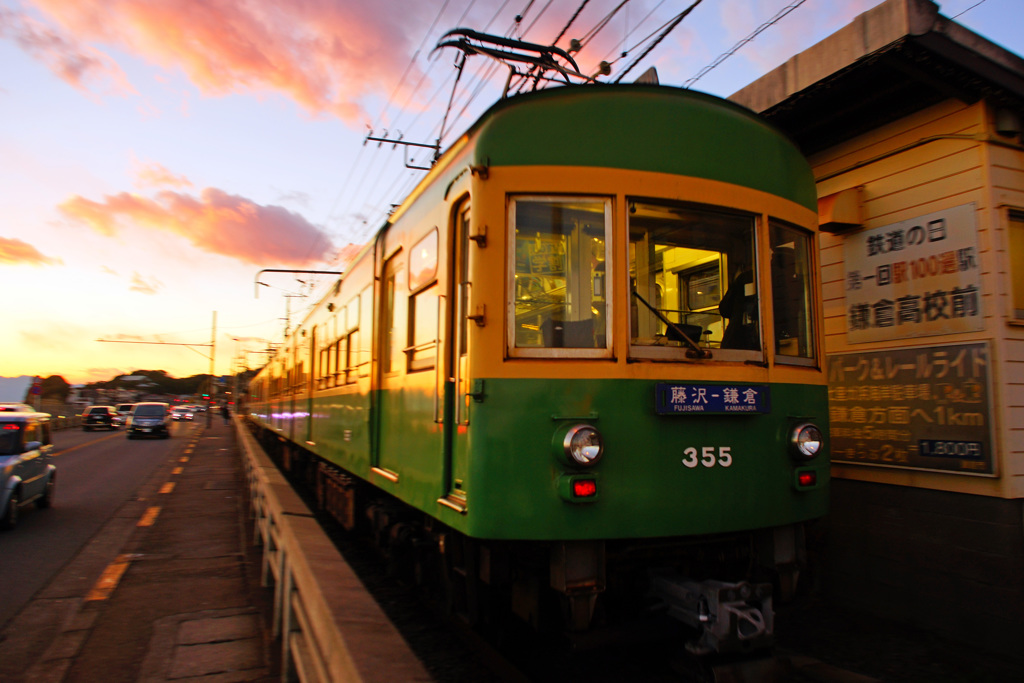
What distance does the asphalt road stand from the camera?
20.4 ft

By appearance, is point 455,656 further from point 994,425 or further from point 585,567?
point 994,425

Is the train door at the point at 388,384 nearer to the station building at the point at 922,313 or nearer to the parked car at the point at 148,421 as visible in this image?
the station building at the point at 922,313

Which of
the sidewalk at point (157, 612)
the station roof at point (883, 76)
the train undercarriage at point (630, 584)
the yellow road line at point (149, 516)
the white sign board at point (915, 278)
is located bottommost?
the sidewalk at point (157, 612)

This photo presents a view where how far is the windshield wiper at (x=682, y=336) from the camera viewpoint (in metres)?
3.48

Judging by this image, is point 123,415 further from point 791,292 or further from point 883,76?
point 791,292

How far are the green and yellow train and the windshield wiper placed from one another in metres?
0.01

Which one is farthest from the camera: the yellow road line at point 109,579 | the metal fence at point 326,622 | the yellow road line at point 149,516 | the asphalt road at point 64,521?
the yellow road line at point 149,516

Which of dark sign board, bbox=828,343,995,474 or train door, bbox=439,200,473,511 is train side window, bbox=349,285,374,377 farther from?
dark sign board, bbox=828,343,995,474

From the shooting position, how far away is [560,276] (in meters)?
3.48

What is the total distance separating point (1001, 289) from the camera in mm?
4711

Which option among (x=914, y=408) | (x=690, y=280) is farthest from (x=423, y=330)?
(x=914, y=408)

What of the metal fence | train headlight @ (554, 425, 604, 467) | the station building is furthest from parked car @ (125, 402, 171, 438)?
train headlight @ (554, 425, 604, 467)

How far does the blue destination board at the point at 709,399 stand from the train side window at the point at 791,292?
366 mm

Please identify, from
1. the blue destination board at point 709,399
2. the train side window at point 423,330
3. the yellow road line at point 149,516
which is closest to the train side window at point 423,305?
the train side window at point 423,330
